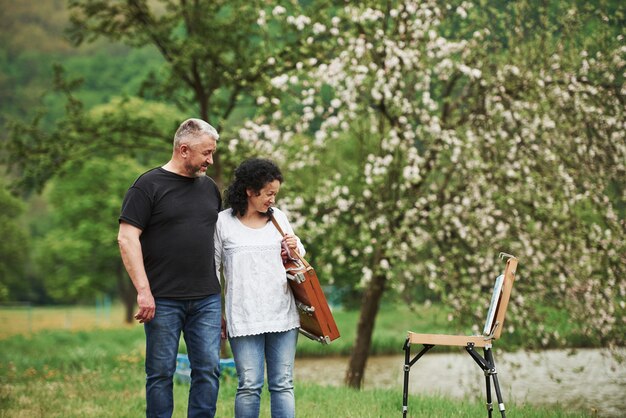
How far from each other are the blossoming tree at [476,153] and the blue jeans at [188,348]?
4985 millimetres

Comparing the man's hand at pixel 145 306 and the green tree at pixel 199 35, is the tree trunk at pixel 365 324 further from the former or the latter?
the man's hand at pixel 145 306

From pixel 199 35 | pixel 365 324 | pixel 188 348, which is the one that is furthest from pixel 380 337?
pixel 188 348

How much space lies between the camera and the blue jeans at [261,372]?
15.6 ft

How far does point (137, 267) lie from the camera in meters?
4.64

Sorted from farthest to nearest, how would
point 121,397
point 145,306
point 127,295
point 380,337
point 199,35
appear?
1. point 127,295
2. point 380,337
3. point 199,35
4. point 121,397
5. point 145,306

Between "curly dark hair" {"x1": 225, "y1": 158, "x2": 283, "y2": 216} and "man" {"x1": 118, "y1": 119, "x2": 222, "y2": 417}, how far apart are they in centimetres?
18

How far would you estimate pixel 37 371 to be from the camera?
10539 millimetres

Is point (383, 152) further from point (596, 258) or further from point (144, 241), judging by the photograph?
point (144, 241)

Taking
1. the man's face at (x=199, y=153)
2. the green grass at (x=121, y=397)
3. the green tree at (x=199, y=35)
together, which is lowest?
the green grass at (x=121, y=397)

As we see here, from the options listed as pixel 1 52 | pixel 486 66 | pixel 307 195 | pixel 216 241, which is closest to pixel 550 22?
pixel 486 66

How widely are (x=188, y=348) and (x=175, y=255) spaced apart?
579 millimetres

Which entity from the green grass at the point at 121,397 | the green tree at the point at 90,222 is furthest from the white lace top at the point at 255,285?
the green tree at the point at 90,222

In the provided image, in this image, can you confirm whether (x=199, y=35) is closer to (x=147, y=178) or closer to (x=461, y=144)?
(x=461, y=144)

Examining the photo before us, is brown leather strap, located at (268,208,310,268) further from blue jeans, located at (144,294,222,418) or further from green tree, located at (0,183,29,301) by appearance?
green tree, located at (0,183,29,301)
